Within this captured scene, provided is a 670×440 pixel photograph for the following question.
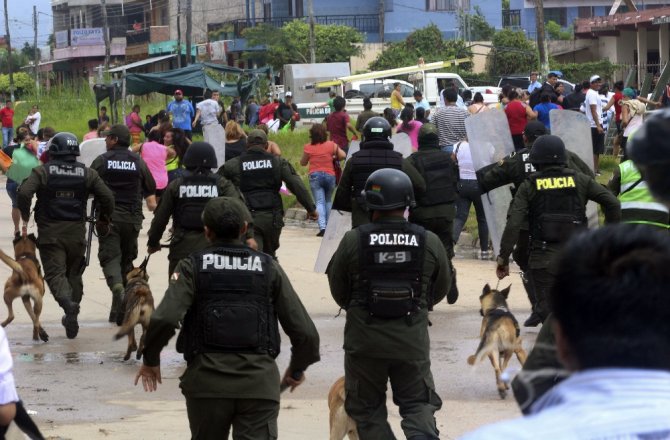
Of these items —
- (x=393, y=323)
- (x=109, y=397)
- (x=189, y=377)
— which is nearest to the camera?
(x=189, y=377)

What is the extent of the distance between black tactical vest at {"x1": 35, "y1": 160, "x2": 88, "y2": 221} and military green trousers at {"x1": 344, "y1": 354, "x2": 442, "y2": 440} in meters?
4.84

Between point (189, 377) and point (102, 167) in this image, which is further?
point (102, 167)

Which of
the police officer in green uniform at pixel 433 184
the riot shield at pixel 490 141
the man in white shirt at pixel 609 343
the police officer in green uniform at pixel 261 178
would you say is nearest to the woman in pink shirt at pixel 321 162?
the riot shield at pixel 490 141

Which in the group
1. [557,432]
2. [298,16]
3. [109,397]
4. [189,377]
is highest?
[298,16]

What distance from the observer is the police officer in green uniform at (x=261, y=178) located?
10.9m

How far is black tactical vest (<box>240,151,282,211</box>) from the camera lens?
35.6 ft

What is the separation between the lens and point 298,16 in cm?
7081

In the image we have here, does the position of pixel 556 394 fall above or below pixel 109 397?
above

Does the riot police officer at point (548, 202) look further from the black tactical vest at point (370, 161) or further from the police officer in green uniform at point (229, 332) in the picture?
the police officer in green uniform at point (229, 332)

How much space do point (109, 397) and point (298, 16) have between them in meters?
63.2

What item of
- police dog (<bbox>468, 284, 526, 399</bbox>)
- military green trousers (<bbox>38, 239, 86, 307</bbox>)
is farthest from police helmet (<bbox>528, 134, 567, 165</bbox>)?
military green trousers (<bbox>38, 239, 86, 307</bbox>)

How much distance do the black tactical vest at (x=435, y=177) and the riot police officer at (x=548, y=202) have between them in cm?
203

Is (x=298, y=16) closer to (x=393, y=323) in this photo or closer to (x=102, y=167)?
(x=102, y=167)

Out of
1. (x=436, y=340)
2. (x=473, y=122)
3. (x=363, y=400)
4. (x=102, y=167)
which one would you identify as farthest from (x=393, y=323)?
(x=473, y=122)
